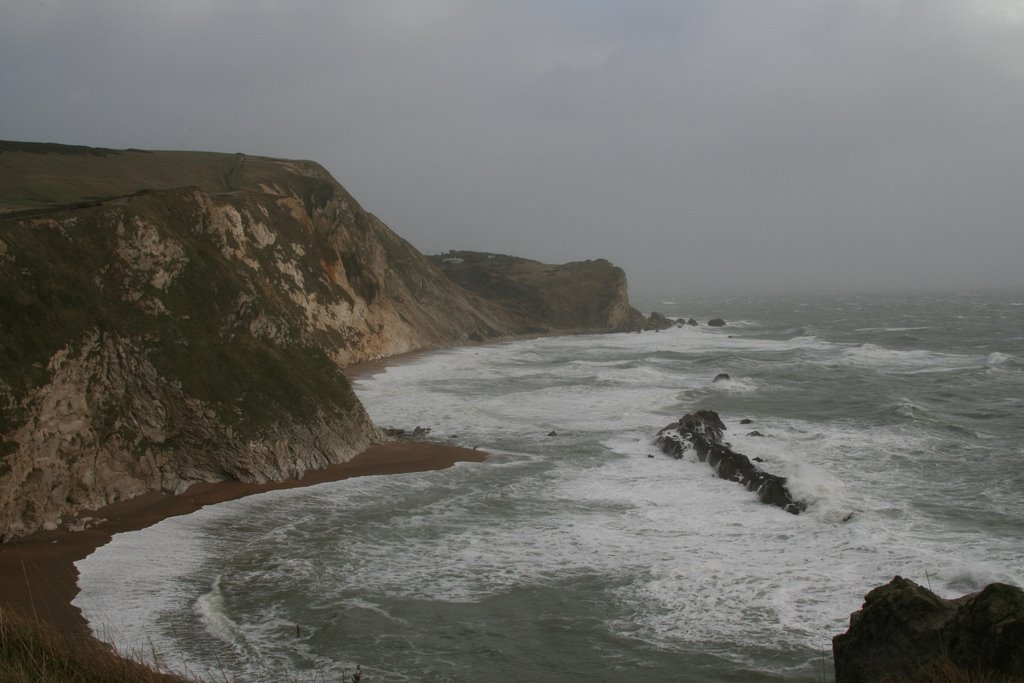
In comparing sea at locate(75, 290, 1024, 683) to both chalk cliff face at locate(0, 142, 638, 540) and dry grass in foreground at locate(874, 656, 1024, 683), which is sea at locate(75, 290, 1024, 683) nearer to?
chalk cliff face at locate(0, 142, 638, 540)

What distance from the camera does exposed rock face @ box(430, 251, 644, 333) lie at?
85756 mm

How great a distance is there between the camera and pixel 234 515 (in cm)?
1703

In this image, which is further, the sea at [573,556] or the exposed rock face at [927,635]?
the sea at [573,556]

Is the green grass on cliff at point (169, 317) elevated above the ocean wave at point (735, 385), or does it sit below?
above

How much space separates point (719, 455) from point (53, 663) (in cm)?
1804

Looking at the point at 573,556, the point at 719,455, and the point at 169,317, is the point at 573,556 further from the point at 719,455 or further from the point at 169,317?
the point at 169,317

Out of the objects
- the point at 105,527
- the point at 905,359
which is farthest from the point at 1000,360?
the point at 105,527

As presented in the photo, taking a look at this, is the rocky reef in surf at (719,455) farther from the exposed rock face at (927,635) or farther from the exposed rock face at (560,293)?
the exposed rock face at (560,293)

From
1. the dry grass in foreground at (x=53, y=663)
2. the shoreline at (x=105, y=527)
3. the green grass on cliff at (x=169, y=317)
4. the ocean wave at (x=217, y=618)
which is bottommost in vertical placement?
the ocean wave at (x=217, y=618)

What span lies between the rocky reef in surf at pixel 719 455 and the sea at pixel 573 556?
0.39m

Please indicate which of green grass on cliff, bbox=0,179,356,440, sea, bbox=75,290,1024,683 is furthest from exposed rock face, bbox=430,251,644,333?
green grass on cliff, bbox=0,179,356,440

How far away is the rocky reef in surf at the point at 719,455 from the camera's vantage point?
18611mm

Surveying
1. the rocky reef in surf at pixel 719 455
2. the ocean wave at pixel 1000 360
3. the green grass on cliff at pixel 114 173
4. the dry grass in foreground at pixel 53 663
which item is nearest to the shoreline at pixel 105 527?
the dry grass in foreground at pixel 53 663

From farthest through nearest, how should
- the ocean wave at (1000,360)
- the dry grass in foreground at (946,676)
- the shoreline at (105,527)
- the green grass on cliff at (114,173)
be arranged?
the ocean wave at (1000,360), the green grass on cliff at (114,173), the shoreline at (105,527), the dry grass in foreground at (946,676)
